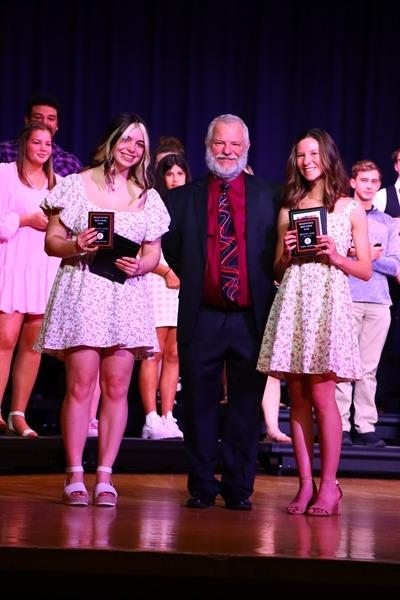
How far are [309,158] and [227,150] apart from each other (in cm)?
32

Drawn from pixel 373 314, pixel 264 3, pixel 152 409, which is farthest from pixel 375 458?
pixel 264 3

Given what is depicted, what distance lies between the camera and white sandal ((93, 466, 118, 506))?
14.3 feet

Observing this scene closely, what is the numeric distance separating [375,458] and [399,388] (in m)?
1.71

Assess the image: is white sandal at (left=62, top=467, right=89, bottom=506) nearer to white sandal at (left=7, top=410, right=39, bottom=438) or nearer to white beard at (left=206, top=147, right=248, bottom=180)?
white sandal at (left=7, top=410, right=39, bottom=438)

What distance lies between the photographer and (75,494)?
14.3ft

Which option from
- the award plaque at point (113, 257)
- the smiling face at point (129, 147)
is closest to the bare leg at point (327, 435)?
the award plaque at point (113, 257)

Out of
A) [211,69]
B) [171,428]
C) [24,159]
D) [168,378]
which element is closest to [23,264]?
[24,159]

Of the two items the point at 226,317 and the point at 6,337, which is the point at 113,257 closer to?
the point at 226,317

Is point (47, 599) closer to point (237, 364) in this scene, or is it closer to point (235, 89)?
point (237, 364)

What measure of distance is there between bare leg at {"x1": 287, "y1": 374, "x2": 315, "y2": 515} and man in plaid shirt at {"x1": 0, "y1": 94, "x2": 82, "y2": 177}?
7.17ft

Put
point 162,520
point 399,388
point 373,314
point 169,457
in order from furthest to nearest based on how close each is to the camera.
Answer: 1. point 399,388
2. point 373,314
3. point 169,457
4. point 162,520

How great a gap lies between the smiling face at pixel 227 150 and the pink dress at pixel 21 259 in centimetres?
143

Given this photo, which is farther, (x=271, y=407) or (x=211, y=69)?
(x=211, y=69)

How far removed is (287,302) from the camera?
4355 mm
